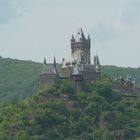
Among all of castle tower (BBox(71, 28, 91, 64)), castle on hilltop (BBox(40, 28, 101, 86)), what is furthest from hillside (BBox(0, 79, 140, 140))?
castle tower (BBox(71, 28, 91, 64))

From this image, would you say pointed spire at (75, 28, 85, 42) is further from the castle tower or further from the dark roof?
the dark roof

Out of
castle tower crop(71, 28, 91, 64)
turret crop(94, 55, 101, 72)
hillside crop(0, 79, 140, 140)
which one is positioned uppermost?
castle tower crop(71, 28, 91, 64)

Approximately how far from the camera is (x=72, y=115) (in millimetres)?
168125

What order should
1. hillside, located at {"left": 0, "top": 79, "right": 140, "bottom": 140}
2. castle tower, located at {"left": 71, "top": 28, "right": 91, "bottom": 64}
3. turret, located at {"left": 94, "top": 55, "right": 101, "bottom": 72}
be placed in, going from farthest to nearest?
castle tower, located at {"left": 71, "top": 28, "right": 91, "bottom": 64} < turret, located at {"left": 94, "top": 55, "right": 101, "bottom": 72} < hillside, located at {"left": 0, "top": 79, "right": 140, "bottom": 140}

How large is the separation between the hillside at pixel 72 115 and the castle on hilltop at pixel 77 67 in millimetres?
1451

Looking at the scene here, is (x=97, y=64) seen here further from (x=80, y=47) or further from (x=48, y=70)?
(x=48, y=70)

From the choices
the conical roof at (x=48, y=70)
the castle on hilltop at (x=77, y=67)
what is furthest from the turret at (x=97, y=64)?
the conical roof at (x=48, y=70)

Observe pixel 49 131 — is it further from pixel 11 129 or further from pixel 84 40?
pixel 84 40

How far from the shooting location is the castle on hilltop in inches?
6708

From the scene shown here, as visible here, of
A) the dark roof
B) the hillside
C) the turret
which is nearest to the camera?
the hillside

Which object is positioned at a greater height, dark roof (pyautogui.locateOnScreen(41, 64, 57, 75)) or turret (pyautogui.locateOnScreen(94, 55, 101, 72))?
turret (pyautogui.locateOnScreen(94, 55, 101, 72))

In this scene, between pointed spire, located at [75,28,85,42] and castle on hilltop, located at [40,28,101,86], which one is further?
pointed spire, located at [75,28,85,42]

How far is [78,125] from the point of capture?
542 feet

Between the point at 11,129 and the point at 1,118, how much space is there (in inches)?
296
